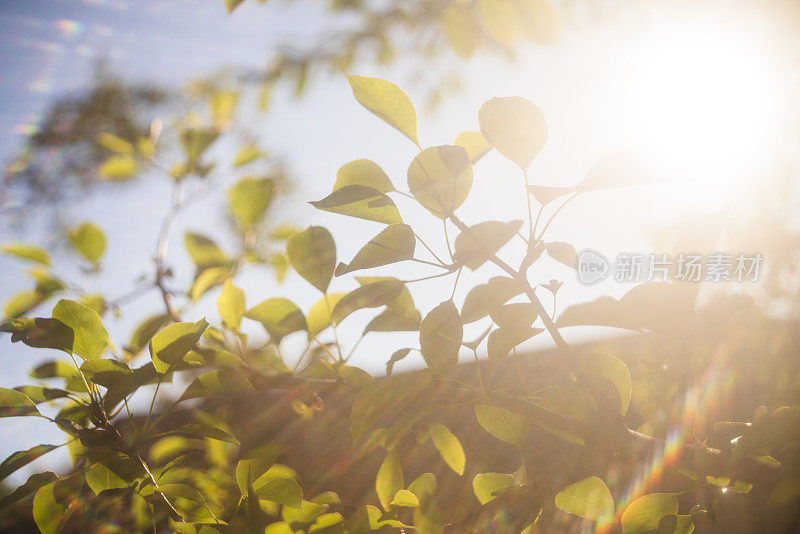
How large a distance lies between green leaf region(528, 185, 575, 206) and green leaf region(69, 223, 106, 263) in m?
0.76

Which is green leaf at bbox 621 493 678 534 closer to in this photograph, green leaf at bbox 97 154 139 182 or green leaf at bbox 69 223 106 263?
green leaf at bbox 69 223 106 263

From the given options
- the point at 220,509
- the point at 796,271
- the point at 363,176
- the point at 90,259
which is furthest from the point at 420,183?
the point at 796,271

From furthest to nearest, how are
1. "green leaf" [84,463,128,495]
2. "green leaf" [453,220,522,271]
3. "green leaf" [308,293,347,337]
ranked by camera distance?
"green leaf" [308,293,347,337] < "green leaf" [84,463,128,495] < "green leaf" [453,220,522,271]

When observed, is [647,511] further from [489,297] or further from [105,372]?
[105,372]

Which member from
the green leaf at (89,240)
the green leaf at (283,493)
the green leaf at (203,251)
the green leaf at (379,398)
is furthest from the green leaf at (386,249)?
the green leaf at (89,240)

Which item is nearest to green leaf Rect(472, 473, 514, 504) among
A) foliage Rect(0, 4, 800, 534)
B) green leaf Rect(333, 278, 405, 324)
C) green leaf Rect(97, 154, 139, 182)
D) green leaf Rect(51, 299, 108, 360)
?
foliage Rect(0, 4, 800, 534)

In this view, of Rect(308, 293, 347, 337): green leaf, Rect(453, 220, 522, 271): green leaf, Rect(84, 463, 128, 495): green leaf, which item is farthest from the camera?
Rect(308, 293, 347, 337): green leaf

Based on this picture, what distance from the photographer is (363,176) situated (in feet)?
1.29

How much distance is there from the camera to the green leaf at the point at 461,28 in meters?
0.64

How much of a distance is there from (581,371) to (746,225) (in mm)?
1948

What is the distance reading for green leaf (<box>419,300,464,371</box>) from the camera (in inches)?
12.5

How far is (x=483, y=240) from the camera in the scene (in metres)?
0.32

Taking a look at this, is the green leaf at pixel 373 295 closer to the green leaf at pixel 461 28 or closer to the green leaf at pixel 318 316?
the green leaf at pixel 318 316

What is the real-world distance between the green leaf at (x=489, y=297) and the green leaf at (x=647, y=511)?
0.75 ft
